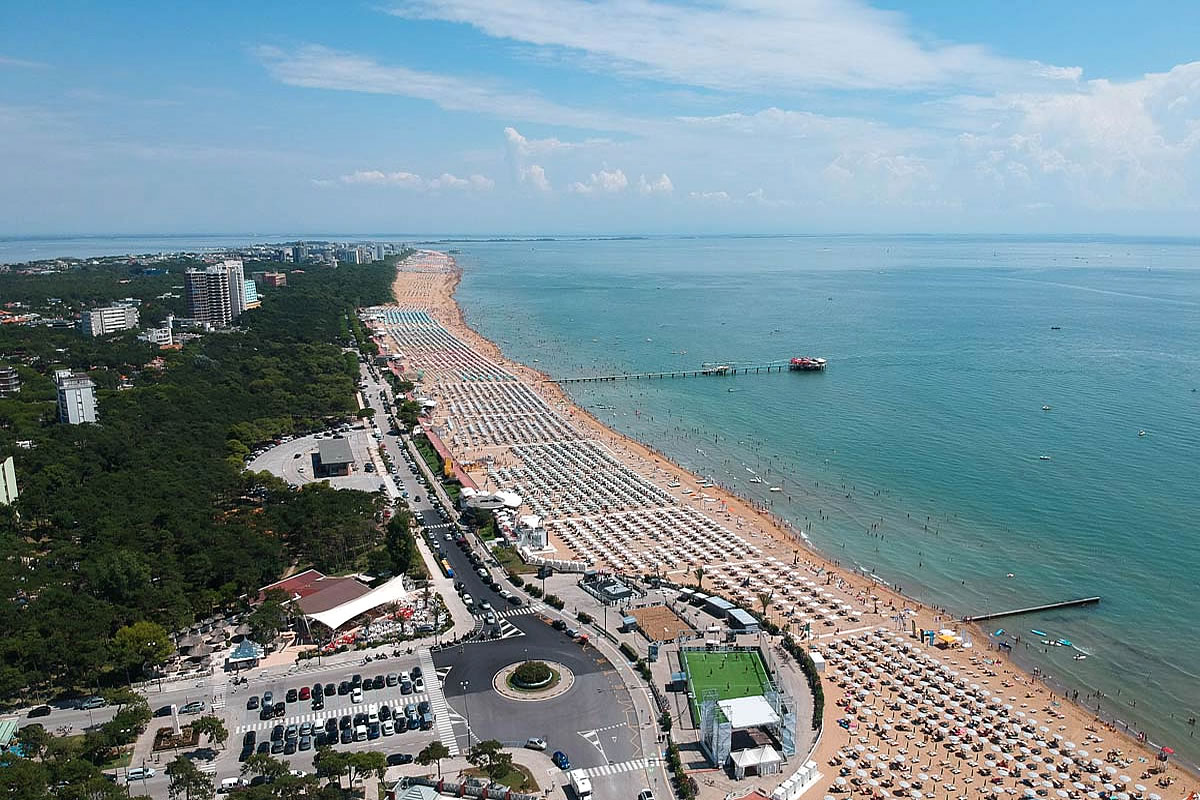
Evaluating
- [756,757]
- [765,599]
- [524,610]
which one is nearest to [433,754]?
[756,757]

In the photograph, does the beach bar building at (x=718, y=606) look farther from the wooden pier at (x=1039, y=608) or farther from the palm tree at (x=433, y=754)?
the palm tree at (x=433, y=754)

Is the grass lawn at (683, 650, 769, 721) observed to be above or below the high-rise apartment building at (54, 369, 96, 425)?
below

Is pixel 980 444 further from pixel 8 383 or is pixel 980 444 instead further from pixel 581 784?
pixel 8 383

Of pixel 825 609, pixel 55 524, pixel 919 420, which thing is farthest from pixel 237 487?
pixel 919 420

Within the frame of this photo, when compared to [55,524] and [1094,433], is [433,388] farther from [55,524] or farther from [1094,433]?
[1094,433]

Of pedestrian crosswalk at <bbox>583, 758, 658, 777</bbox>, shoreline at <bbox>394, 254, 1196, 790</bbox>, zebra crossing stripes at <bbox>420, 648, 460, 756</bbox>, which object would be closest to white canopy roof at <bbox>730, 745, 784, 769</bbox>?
shoreline at <bbox>394, 254, 1196, 790</bbox>

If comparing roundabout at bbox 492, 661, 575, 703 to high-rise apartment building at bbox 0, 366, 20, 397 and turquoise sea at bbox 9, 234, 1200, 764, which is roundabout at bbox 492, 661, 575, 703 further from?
high-rise apartment building at bbox 0, 366, 20, 397
